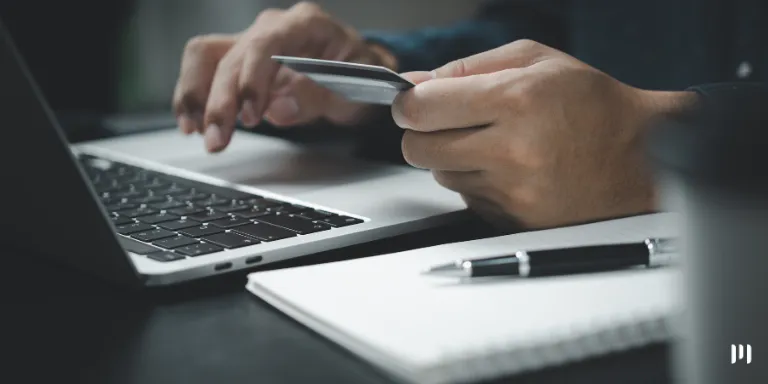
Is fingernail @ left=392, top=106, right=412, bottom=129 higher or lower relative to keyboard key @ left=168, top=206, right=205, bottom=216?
higher

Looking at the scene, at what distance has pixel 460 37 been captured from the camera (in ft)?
3.62

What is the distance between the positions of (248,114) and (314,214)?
290 mm

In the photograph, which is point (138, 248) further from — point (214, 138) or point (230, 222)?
point (214, 138)

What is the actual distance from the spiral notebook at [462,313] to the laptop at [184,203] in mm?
58

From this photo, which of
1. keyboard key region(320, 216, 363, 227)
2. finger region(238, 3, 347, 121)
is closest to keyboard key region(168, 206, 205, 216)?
keyboard key region(320, 216, 363, 227)

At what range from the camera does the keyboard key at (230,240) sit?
483 millimetres

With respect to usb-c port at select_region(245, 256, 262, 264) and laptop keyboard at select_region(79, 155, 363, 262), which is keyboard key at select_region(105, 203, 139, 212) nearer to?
laptop keyboard at select_region(79, 155, 363, 262)

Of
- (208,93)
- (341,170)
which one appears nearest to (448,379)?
(341,170)

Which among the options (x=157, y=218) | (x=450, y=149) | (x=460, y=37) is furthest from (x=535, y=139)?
(x=460, y=37)

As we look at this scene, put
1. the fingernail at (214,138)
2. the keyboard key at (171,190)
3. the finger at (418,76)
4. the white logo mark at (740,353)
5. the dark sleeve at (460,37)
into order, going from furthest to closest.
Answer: the dark sleeve at (460,37), the fingernail at (214,138), the keyboard key at (171,190), the finger at (418,76), the white logo mark at (740,353)

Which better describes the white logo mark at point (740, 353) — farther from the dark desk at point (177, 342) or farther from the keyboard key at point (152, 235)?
the keyboard key at point (152, 235)

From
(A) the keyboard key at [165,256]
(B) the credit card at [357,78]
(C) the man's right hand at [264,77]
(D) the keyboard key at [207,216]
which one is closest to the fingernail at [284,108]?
(C) the man's right hand at [264,77]

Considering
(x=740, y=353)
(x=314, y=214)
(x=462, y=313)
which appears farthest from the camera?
(x=314, y=214)

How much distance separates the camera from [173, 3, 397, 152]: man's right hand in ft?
2.57
